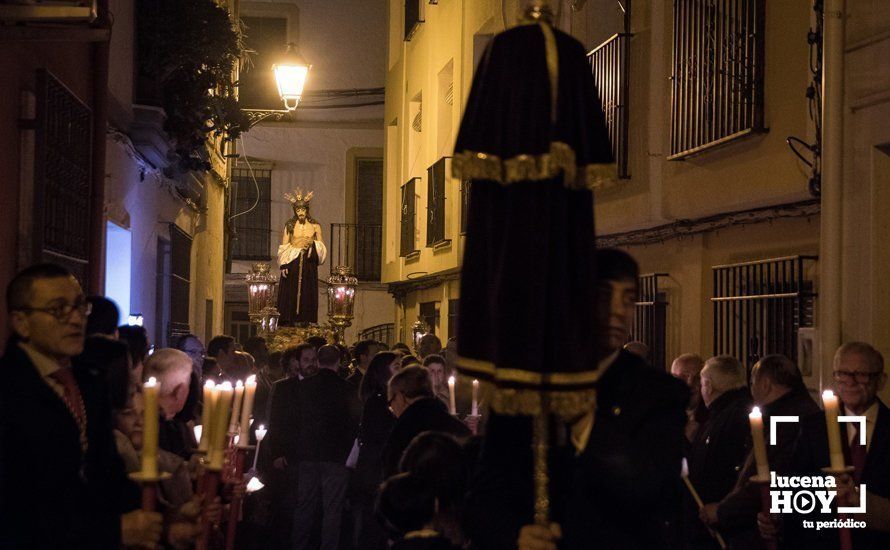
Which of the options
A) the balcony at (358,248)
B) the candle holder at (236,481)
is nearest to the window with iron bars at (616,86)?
the candle holder at (236,481)

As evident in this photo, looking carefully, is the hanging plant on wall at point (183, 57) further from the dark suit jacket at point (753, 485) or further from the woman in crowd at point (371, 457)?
the dark suit jacket at point (753, 485)

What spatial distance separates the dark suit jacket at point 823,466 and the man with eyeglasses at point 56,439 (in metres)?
3.34

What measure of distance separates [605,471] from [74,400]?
1.84 metres

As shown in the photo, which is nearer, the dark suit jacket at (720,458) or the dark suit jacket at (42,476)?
the dark suit jacket at (42,476)

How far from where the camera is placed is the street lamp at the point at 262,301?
23453mm

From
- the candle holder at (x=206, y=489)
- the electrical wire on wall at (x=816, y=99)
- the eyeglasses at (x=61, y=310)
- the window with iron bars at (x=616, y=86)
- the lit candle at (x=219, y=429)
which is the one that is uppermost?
the window with iron bars at (x=616, y=86)

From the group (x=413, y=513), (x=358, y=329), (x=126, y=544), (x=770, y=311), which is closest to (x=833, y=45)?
(x=770, y=311)

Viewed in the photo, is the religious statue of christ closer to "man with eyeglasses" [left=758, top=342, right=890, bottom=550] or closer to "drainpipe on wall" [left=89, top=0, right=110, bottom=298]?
"drainpipe on wall" [left=89, top=0, right=110, bottom=298]

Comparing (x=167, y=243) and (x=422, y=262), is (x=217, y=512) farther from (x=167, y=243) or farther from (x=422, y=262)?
(x=422, y=262)

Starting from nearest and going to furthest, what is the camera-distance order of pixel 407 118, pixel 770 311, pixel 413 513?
pixel 413 513, pixel 770 311, pixel 407 118

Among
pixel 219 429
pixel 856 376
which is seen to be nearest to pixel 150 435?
pixel 219 429

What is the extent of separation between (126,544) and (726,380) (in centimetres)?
465

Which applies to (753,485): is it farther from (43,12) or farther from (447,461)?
(43,12)

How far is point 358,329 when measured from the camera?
118ft
